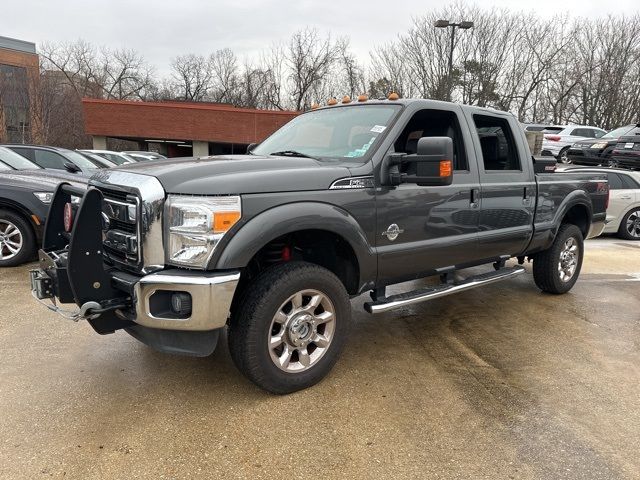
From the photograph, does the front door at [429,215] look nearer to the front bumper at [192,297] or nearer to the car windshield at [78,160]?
the front bumper at [192,297]

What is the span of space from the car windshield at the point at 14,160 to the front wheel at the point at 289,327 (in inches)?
255

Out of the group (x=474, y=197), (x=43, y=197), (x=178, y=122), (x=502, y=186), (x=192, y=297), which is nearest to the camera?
(x=192, y=297)

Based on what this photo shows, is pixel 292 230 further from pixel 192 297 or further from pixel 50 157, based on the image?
pixel 50 157

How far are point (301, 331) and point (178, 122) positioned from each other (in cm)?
2763

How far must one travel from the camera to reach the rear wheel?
34.7 feet

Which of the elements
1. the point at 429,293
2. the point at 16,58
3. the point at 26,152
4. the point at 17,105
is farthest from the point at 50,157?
the point at 16,58

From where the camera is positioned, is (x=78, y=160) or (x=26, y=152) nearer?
(x=26, y=152)

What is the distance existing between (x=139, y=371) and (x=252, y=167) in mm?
1713

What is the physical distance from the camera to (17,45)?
5197 cm

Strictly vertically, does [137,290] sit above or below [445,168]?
below

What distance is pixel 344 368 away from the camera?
3.66 meters

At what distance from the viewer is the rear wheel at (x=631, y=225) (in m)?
10.6

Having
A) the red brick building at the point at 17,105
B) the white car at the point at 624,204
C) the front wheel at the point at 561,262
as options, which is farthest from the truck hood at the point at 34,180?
the red brick building at the point at 17,105

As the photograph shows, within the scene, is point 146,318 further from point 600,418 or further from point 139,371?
point 600,418
